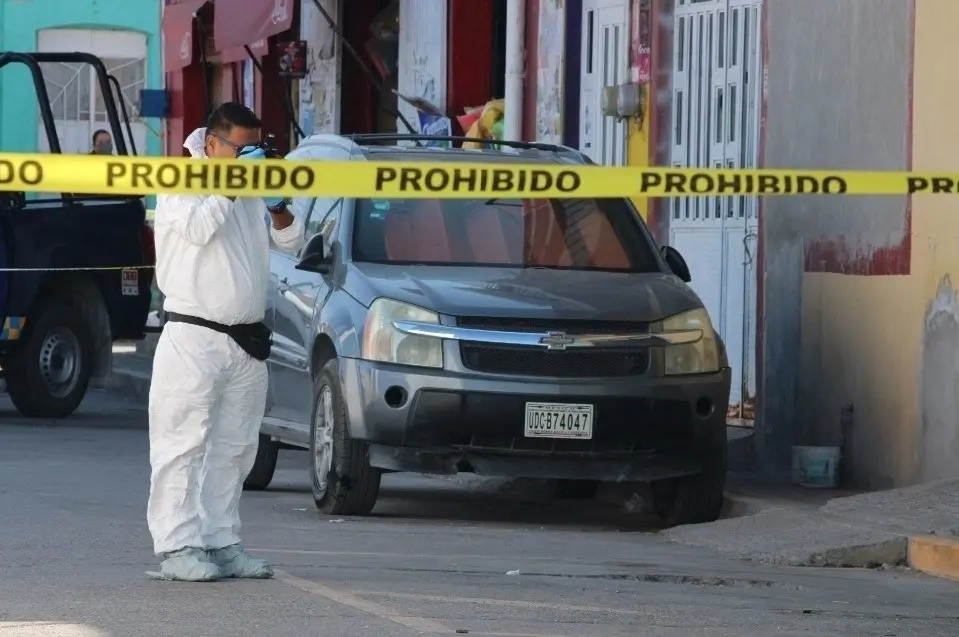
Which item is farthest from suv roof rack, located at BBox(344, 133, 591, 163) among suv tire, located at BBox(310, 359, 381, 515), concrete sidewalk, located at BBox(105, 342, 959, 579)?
concrete sidewalk, located at BBox(105, 342, 959, 579)

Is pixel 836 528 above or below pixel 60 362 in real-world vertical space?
below

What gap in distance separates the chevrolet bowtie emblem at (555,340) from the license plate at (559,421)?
261mm

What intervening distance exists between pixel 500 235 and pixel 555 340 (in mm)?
1248

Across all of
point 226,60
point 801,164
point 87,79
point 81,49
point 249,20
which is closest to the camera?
point 801,164

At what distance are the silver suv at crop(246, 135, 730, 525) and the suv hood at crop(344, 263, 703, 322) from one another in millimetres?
10

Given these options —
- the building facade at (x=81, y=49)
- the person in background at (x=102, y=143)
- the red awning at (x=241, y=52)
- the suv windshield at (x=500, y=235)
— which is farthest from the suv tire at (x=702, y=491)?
the building facade at (x=81, y=49)

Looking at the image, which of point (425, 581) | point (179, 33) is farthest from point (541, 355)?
point (179, 33)

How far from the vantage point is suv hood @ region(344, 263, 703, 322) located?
34.3 ft

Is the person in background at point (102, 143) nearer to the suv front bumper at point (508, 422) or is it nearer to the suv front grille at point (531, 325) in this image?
→ the suv front bumper at point (508, 422)

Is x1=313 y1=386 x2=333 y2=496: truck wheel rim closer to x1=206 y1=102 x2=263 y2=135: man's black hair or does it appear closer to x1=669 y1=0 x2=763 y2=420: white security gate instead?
x1=206 y1=102 x2=263 y2=135: man's black hair

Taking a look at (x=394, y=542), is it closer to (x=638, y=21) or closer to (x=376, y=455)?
(x=376, y=455)

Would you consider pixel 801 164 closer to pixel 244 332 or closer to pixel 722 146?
pixel 722 146

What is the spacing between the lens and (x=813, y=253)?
13.4 metres

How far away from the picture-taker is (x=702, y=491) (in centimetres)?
1093
